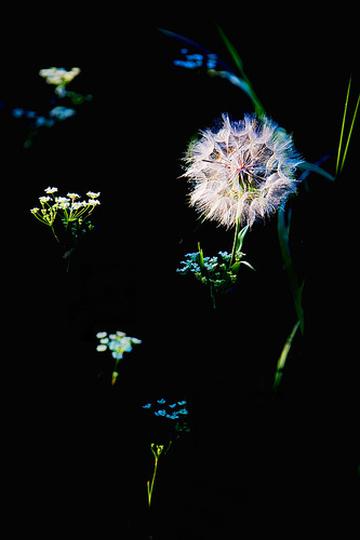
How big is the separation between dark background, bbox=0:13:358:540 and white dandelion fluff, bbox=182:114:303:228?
163mm

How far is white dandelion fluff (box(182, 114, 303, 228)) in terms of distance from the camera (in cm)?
167

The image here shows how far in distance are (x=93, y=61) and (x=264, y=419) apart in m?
1.64

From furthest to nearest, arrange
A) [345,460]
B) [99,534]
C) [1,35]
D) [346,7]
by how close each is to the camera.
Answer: [346,7]
[1,35]
[345,460]
[99,534]

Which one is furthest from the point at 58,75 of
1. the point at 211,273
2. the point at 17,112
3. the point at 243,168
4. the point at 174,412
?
the point at 174,412

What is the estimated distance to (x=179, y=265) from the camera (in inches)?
82.0

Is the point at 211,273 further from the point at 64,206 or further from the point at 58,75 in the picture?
the point at 58,75

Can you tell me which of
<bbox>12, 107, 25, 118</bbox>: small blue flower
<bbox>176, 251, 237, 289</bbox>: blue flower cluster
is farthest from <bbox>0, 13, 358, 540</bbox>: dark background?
<bbox>176, 251, 237, 289</bbox>: blue flower cluster

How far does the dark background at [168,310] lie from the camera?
1.34 metres

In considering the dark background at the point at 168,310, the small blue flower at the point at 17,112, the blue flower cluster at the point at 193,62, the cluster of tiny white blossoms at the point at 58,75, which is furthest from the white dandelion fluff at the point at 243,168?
the small blue flower at the point at 17,112

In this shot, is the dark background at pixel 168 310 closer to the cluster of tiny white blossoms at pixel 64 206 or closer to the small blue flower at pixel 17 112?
the small blue flower at pixel 17 112

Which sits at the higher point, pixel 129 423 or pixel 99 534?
pixel 129 423

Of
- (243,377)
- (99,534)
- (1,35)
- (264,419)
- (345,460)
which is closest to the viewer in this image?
(99,534)

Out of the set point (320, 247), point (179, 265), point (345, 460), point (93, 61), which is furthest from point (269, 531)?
point (93, 61)

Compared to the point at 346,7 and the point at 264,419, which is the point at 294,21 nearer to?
the point at 346,7
